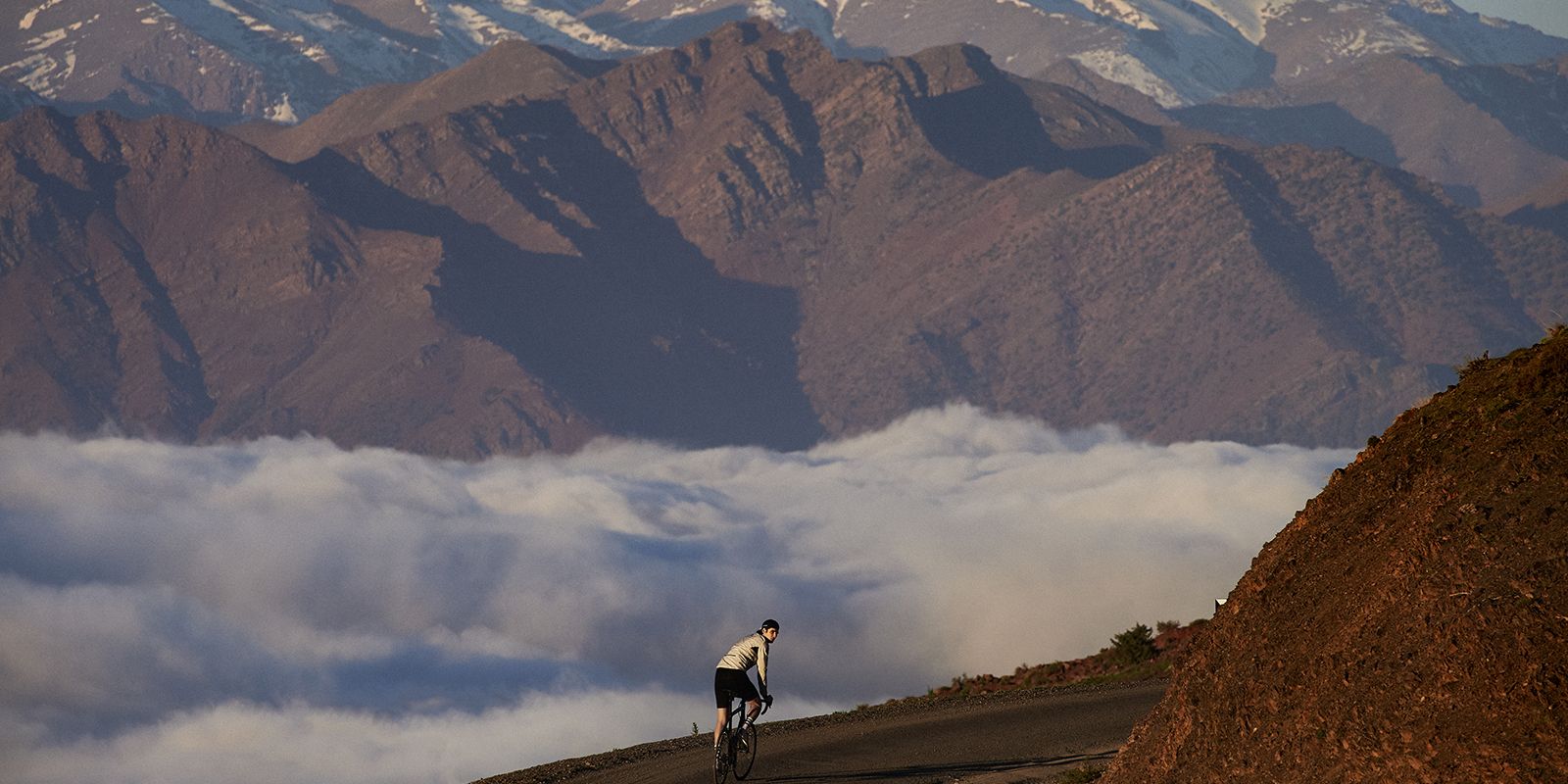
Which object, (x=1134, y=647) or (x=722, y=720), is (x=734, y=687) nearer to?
(x=722, y=720)

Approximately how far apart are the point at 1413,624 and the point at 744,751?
533 inches

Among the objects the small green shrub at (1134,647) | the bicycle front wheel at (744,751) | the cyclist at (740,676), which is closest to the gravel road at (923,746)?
the bicycle front wheel at (744,751)

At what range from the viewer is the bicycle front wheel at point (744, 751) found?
3043 cm

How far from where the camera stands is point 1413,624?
62.1 ft

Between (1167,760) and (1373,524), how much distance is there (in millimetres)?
3014

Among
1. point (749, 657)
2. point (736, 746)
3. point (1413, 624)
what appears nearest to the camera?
point (1413, 624)

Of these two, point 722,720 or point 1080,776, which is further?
point 722,720

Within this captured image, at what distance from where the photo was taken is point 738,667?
2978 centimetres

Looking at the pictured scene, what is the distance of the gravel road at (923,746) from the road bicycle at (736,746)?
1.24ft

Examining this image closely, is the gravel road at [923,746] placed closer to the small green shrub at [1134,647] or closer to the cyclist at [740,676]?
the cyclist at [740,676]

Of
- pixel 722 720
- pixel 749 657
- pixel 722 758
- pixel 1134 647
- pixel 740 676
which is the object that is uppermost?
pixel 1134 647

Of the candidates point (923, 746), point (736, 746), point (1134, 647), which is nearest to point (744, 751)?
point (736, 746)

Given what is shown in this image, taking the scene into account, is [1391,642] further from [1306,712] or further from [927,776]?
[927,776]

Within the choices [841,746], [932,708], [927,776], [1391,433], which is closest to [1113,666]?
[932,708]
